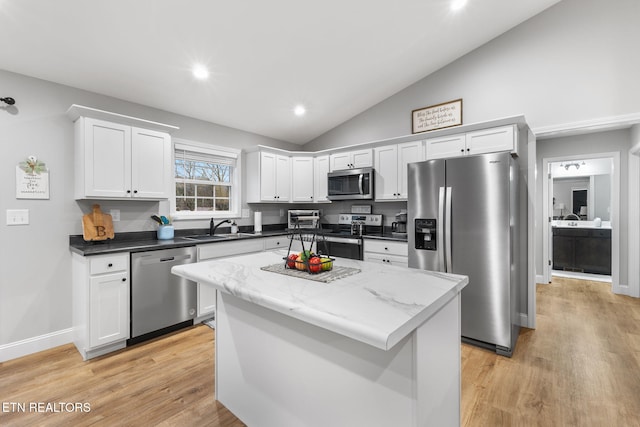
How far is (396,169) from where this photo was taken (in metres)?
3.82

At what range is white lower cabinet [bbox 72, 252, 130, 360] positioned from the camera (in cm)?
250

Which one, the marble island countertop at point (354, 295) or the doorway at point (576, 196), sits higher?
the doorway at point (576, 196)

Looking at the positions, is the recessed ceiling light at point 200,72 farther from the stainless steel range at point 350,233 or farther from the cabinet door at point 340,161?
the stainless steel range at point 350,233

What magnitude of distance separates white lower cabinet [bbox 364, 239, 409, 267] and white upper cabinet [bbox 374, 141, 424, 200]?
0.66 metres

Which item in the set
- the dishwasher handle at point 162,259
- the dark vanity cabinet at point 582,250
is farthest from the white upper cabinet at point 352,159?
the dark vanity cabinet at point 582,250

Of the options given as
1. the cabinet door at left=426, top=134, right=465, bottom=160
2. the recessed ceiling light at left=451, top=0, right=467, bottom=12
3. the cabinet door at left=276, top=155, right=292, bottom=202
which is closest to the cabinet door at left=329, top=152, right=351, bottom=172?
the cabinet door at left=276, top=155, right=292, bottom=202

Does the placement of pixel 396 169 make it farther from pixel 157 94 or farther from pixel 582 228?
pixel 582 228

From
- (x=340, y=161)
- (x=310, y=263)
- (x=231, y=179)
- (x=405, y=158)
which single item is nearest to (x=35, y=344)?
(x=231, y=179)

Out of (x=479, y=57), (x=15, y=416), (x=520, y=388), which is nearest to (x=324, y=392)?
(x=520, y=388)

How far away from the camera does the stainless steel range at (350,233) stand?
3.88 meters

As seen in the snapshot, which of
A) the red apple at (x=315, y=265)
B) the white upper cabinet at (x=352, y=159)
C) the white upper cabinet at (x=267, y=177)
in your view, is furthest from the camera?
the white upper cabinet at (x=267, y=177)

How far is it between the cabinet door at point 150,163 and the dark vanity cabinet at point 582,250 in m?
6.76

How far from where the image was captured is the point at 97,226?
2865 millimetres

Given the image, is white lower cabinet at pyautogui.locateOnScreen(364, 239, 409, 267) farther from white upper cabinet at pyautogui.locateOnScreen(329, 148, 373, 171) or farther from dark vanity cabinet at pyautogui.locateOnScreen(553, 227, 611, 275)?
dark vanity cabinet at pyautogui.locateOnScreen(553, 227, 611, 275)
